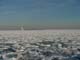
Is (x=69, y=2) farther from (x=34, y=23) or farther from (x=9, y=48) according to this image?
(x=9, y=48)

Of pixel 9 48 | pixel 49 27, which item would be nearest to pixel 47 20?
pixel 49 27

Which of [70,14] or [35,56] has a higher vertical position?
[70,14]

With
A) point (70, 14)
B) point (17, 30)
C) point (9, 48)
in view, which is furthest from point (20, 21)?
point (70, 14)

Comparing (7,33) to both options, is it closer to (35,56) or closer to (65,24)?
(35,56)

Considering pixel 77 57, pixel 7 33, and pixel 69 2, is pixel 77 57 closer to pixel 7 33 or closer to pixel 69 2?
pixel 69 2

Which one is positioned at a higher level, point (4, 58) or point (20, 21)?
point (20, 21)

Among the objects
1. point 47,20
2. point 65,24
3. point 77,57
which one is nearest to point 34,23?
point 47,20

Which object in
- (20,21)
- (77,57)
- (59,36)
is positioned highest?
(20,21)
